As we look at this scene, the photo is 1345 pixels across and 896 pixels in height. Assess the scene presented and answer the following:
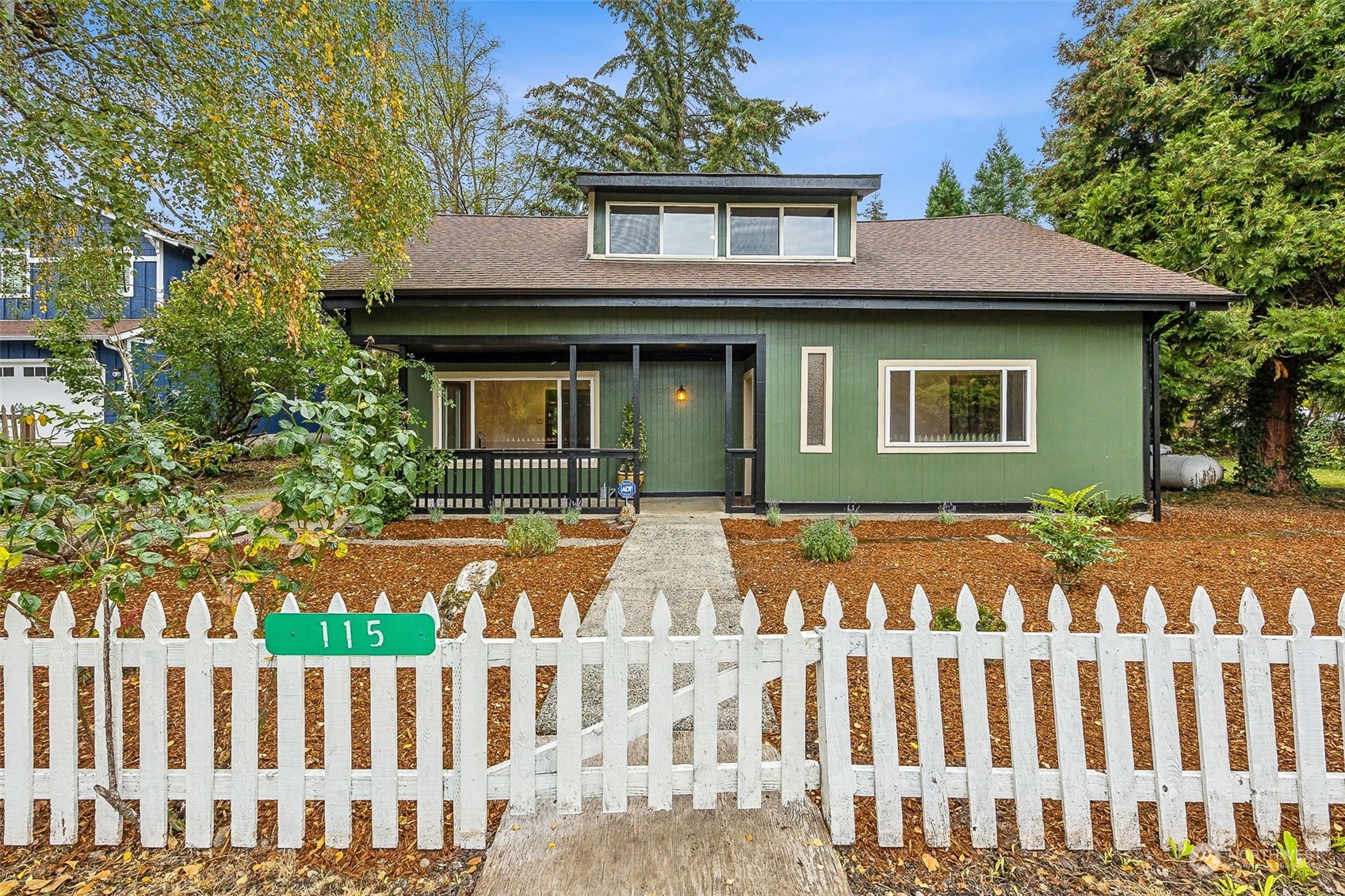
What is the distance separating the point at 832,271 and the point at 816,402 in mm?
2118

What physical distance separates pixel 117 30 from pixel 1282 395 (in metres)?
16.3

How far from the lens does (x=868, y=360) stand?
8062 millimetres

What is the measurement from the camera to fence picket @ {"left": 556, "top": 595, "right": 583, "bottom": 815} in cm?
185

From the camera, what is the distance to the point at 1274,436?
33.1ft

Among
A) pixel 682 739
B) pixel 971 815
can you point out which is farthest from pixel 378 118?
pixel 971 815

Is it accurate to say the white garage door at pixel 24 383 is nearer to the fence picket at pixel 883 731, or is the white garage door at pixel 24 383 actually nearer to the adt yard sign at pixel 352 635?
the adt yard sign at pixel 352 635

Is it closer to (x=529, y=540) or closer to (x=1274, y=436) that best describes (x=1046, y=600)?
(x=529, y=540)

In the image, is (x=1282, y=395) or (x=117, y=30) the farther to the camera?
(x=1282, y=395)

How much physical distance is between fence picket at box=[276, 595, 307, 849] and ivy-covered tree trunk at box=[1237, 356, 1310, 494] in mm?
14218

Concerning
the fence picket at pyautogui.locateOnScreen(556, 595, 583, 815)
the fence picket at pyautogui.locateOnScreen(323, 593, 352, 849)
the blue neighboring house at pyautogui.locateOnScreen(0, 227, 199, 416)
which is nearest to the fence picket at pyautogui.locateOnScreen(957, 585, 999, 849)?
the fence picket at pyautogui.locateOnScreen(556, 595, 583, 815)

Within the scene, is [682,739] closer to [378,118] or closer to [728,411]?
[728,411]

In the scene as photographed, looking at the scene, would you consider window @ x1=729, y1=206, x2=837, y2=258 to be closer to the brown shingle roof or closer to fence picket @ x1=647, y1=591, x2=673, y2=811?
the brown shingle roof

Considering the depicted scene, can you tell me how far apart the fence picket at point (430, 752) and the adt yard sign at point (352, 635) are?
4 centimetres

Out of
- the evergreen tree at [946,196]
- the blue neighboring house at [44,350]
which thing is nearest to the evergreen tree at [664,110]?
the blue neighboring house at [44,350]
